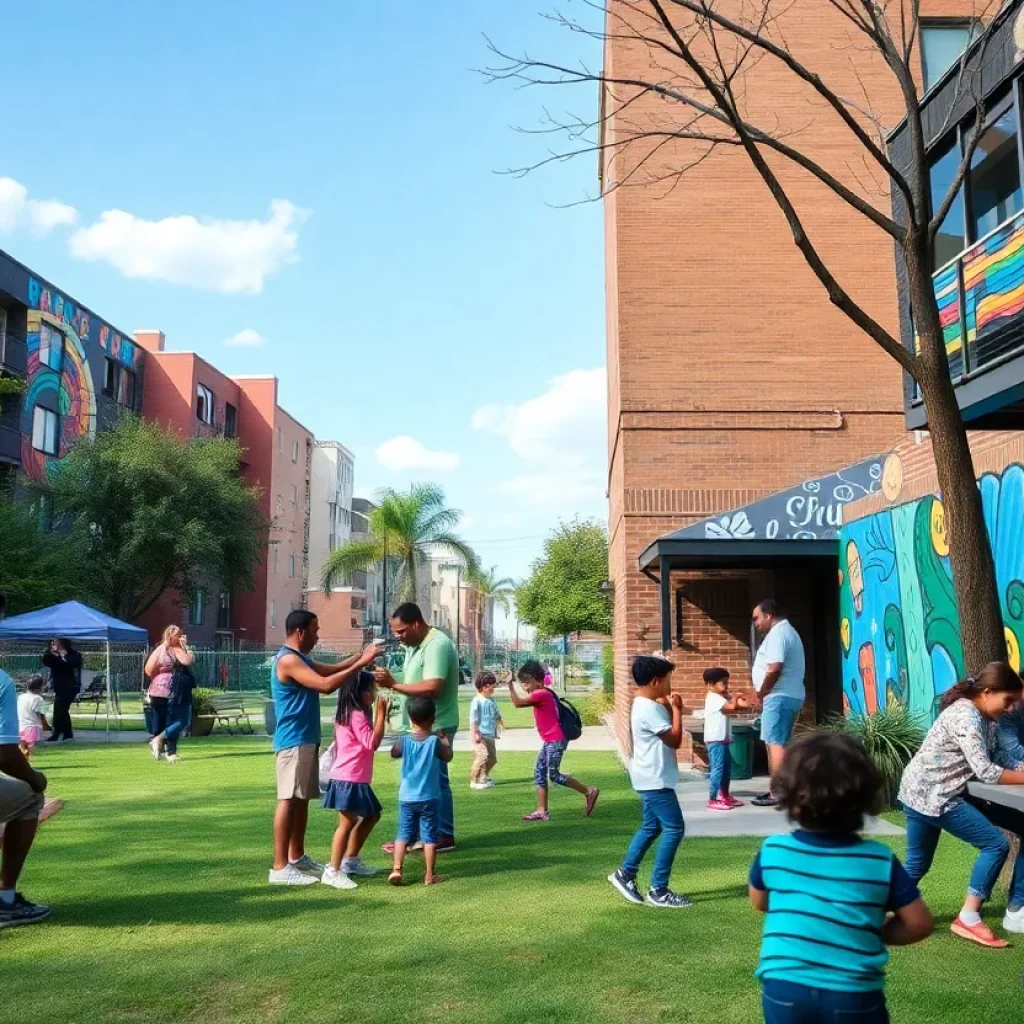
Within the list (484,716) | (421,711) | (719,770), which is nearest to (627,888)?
(421,711)

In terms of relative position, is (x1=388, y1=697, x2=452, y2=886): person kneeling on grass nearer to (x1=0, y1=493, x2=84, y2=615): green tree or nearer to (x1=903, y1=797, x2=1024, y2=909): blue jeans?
(x1=903, y1=797, x2=1024, y2=909): blue jeans

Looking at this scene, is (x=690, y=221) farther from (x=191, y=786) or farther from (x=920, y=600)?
(x=191, y=786)

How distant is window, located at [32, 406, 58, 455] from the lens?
39.3 meters

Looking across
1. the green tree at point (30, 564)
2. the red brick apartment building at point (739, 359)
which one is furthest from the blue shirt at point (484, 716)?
the green tree at point (30, 564)

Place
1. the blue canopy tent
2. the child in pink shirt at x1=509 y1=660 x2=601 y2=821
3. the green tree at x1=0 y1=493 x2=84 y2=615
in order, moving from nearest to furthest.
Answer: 1. the child in pink shirt at x1=509 y1=660 x2=601 y2=821
2. the blue canopy tent
3. the green tree at x1=0 y1=493 x2=84 y2=615

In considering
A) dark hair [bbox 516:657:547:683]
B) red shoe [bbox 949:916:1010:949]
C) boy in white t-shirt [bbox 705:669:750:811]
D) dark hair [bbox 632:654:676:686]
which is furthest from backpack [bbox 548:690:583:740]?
red shoe [bbox 949:916:1010:949]

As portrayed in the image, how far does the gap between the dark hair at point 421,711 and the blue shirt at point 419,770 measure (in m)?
0.10

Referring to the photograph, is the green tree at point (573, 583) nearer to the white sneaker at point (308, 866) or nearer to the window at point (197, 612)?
the window at point (197, 612)

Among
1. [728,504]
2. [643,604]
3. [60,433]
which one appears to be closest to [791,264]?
[728,504]

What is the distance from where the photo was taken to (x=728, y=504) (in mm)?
16453

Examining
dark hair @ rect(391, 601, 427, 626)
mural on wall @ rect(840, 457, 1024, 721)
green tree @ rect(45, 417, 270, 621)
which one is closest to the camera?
dark hair @ rect(391, 601, 427, 626)

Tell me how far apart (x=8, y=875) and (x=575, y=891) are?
3.29m

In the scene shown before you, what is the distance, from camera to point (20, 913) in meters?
6.08

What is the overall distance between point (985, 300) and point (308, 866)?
7506 millimetres
